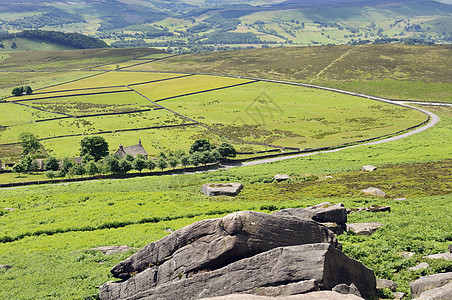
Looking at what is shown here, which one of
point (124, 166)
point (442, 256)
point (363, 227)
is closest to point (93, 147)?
point (124, 166)

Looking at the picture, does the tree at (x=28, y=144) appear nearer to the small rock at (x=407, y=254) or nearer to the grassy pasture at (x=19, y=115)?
the grassy pasture at (x=19, y=115)

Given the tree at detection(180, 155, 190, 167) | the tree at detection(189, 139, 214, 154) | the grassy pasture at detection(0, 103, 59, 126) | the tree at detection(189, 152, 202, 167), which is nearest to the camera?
the tree at detection(180, 155, 190, 167)

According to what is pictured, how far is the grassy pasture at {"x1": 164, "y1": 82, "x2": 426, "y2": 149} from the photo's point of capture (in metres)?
124

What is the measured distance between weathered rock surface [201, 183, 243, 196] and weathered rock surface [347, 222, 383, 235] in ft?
77.6

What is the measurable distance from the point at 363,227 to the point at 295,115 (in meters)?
127

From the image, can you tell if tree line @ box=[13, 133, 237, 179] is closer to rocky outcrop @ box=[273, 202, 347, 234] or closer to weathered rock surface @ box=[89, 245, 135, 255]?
weathered rock surface @ box=[89, 245, 135, 255]

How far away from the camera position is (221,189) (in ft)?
176

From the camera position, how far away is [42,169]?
93438mm

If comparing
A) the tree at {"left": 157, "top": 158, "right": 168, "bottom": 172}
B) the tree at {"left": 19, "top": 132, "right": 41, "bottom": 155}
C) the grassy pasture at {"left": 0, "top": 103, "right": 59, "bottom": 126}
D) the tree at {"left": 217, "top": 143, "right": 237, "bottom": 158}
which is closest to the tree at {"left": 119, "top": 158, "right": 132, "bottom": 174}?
the tree at {"left": 157, "top": 158, "right": 168, "bottom": 172}

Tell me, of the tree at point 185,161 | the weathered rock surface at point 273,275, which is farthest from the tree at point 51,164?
the weathered rock surface at point 273,275

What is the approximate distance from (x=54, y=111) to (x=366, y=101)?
447 feet

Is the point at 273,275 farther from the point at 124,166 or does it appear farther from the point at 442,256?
the point at 124,166

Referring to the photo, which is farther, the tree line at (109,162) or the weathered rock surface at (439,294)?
the tree line at (109,162)

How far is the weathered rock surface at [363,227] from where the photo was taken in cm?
2973
